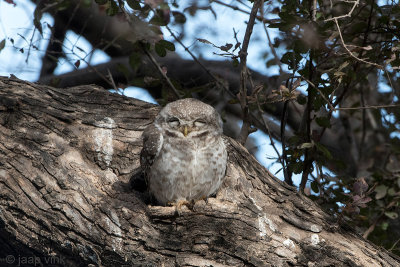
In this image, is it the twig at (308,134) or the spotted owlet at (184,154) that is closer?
the spotted owlet at (184,154)

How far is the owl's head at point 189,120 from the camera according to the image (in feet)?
14.7

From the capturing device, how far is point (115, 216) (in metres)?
3.94

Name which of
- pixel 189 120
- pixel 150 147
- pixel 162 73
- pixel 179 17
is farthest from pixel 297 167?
pixel 179 17

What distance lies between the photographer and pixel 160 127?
14.9ft

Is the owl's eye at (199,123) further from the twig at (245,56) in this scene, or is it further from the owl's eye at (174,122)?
the twig at (245,56)

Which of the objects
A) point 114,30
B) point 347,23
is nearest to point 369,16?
point 347,23

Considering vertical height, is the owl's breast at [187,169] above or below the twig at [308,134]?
below

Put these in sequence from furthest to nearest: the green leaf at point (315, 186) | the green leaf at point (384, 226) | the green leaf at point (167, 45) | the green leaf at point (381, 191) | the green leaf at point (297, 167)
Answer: the green leaf at point (384, 226) → the green leaf at point (381, 191) → the green leaf at point (315, 186) → the green leaf at point (297, 167) → the green leaf at point (167, 45)

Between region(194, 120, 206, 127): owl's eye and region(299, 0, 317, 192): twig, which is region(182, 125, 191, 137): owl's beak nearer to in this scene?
region(194, 120, 206, 127): owl's eye

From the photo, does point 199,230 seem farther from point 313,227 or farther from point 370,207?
point 370,207

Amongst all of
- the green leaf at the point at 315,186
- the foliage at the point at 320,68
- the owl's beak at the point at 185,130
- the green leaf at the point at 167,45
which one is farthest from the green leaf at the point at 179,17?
the green leaf at the point at 315,186

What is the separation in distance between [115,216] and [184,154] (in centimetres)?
79

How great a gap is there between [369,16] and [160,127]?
2.16 m

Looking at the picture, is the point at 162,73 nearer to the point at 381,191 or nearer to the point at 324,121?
the point at 324,121
